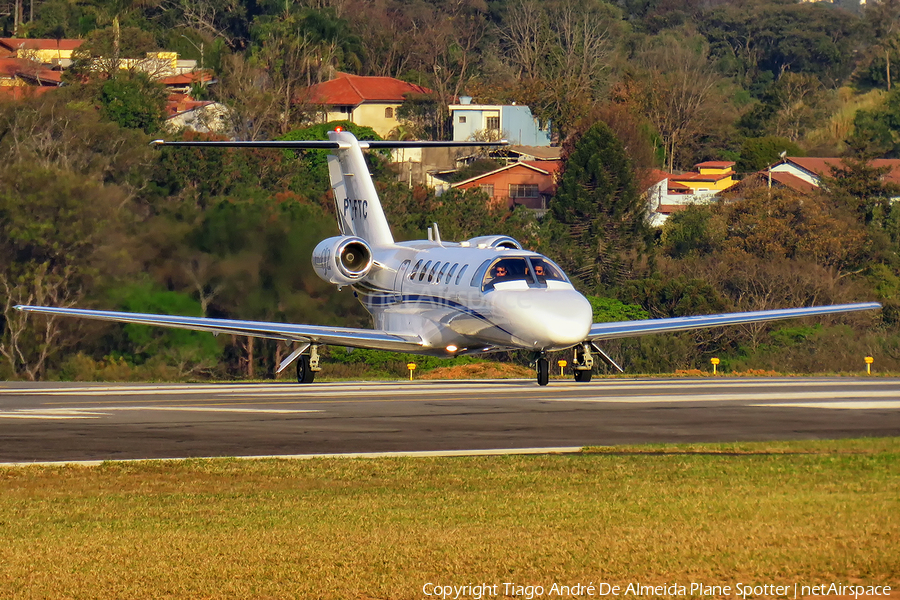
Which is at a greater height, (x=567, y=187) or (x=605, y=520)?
(x=605, y=520)

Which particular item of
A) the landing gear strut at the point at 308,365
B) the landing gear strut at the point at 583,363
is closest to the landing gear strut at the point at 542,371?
Result: the landing gear strut at the point at 583,363

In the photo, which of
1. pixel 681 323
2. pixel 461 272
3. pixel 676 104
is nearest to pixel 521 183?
pixel 676 104

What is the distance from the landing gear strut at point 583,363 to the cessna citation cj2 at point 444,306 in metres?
0.02

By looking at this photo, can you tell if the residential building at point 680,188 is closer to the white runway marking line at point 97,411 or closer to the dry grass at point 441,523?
the white runway marking line at point 97,411

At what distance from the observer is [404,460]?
14.4 metres

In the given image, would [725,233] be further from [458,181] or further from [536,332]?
[536,332]

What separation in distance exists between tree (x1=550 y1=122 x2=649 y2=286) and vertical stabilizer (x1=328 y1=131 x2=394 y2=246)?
139 ft

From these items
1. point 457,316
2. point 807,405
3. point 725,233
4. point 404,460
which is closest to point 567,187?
point 725,233

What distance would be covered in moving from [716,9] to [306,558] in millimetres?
193892

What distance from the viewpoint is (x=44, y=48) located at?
131 meters

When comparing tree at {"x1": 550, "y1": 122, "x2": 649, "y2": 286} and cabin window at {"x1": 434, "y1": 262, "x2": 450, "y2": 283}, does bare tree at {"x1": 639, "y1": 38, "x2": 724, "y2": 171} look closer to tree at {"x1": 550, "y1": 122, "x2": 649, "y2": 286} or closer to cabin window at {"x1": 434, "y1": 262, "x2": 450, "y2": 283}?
tree at {"x1": 550, "y1": 122, "x2": 649, "y2": 286}

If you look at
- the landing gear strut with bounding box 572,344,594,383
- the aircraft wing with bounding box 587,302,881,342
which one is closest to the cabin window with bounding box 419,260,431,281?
the landing gear strut with bounding box 572,344,594,383

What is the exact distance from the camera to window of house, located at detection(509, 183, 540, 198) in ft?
347

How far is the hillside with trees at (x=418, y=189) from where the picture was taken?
153 feet
